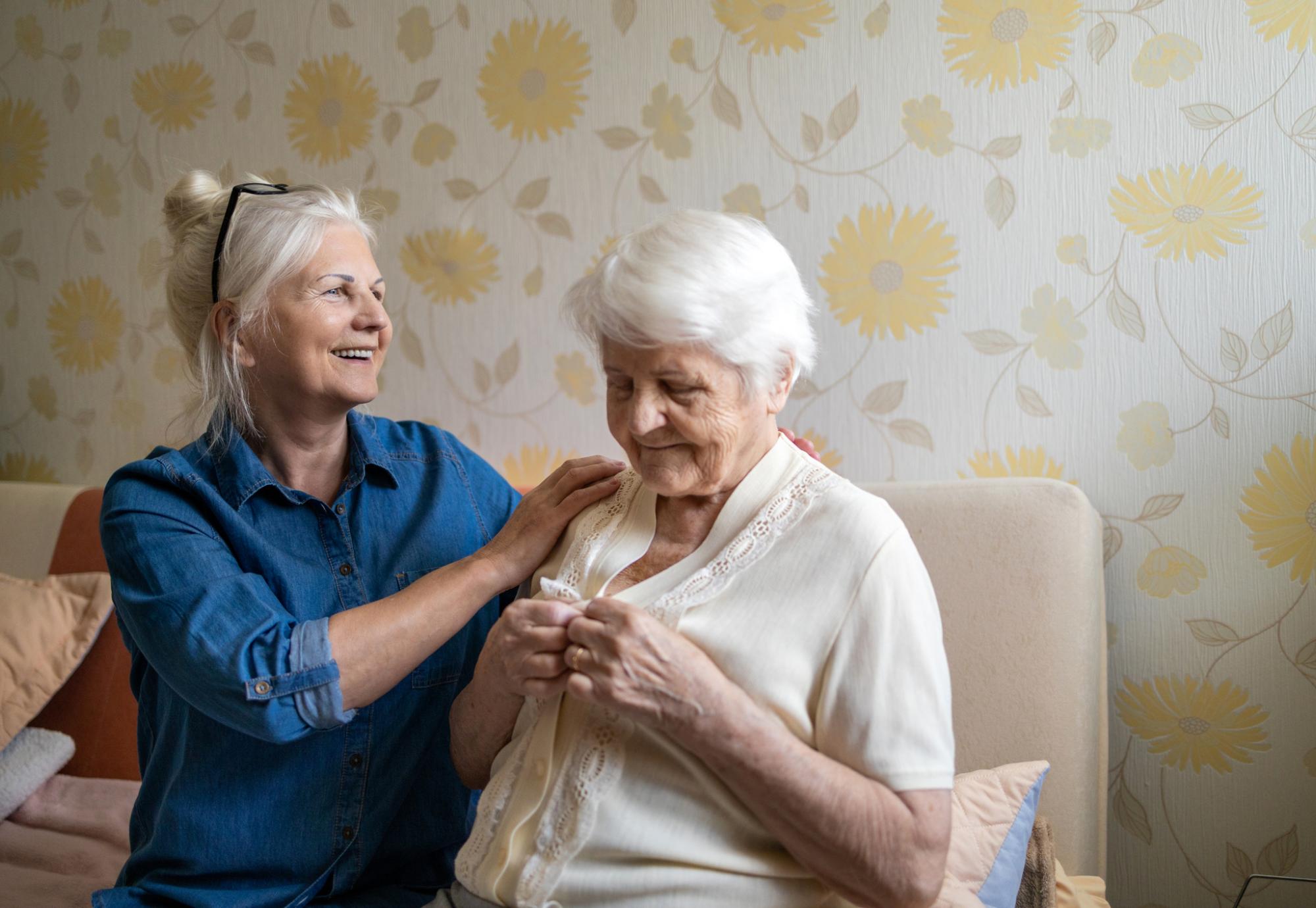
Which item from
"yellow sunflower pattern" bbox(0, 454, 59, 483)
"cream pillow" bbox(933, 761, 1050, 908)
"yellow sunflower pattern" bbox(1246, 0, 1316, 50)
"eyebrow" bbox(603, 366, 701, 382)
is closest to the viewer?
"eyebrow" bbox(603, 366, 701, 382)

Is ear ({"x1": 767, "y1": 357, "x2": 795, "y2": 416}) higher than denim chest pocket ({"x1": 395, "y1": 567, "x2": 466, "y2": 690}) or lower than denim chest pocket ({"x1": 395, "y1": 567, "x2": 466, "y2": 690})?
higher

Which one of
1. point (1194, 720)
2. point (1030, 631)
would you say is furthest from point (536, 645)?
point (1194, 720)

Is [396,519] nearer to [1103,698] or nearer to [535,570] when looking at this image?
[535,570]

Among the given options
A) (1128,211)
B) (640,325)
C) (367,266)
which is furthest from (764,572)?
(1128,211)

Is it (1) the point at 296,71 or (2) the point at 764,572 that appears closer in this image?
(2) the point at 764,572

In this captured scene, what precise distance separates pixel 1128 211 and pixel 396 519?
1.26m

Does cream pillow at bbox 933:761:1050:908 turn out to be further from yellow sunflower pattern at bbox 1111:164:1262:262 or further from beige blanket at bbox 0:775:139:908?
beige blanket at bbox 0:775:139:908

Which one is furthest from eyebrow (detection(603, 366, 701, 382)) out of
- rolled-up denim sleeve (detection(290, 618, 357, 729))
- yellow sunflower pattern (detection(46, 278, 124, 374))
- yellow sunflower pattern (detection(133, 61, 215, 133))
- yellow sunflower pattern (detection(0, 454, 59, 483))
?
yellow sunflower pattern (detection(0, 454, 59, 483))

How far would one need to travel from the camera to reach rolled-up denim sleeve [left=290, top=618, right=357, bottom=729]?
4.01 ft

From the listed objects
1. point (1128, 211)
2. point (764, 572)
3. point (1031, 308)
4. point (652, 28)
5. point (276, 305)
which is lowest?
point (764, 572)

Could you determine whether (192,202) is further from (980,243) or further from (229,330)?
(980,243)

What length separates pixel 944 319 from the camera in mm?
1779

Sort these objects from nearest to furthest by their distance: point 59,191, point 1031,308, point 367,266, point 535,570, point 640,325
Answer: point 640,325, point 535,570, point 367,266, point 1031,308, point 59,191

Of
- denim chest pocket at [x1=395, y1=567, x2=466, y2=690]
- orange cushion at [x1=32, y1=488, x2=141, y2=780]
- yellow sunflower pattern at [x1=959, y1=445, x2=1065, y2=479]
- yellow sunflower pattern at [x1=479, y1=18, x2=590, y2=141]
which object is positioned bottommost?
orange cushion at [x1=32, y1=488, x2=141, y2=780]
